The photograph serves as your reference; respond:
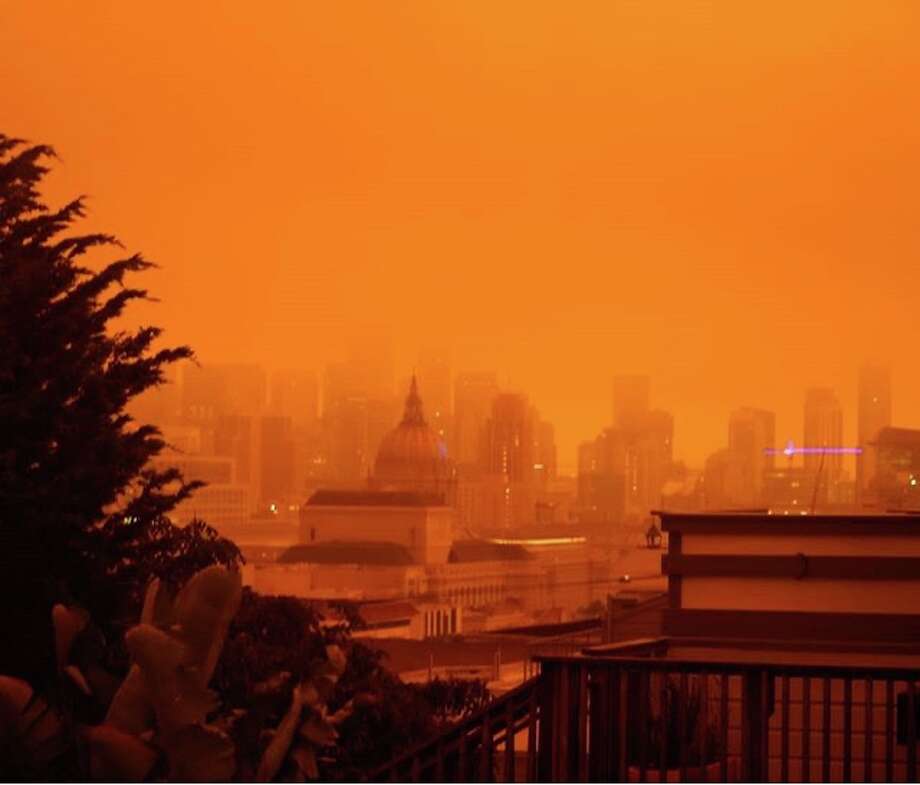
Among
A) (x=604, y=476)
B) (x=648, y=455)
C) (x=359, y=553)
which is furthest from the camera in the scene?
(x=359, y=553)

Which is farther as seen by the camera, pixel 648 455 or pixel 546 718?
pixel 648 455

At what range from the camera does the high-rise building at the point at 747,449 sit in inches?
359

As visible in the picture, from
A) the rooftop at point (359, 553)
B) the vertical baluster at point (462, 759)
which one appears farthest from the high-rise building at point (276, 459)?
the rooftop at point (359, 553)

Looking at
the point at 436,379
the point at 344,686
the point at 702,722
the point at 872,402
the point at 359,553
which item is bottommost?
the point at 359,553

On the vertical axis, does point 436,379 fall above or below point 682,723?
above

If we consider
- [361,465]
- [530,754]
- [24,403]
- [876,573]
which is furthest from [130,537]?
[361,465]

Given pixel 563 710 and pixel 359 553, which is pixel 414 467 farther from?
pixel 563 710

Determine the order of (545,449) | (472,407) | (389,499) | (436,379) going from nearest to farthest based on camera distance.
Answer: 1. (545,449)
2. (436,379)
3. (472,407)
4. (389,499)

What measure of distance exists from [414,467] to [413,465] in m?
1.10

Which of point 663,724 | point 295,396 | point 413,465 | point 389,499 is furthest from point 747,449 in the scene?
point 389,499

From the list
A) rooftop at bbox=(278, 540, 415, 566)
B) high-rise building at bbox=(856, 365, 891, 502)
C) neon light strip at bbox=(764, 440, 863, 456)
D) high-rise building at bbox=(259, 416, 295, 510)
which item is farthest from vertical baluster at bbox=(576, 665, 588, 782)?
rooftop at bbox=(278, 540, 415, 566)

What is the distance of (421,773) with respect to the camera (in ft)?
14.1

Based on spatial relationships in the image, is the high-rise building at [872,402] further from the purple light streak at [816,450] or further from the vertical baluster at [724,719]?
the vertical baluster at [724,719]

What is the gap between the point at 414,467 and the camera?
42031mm
